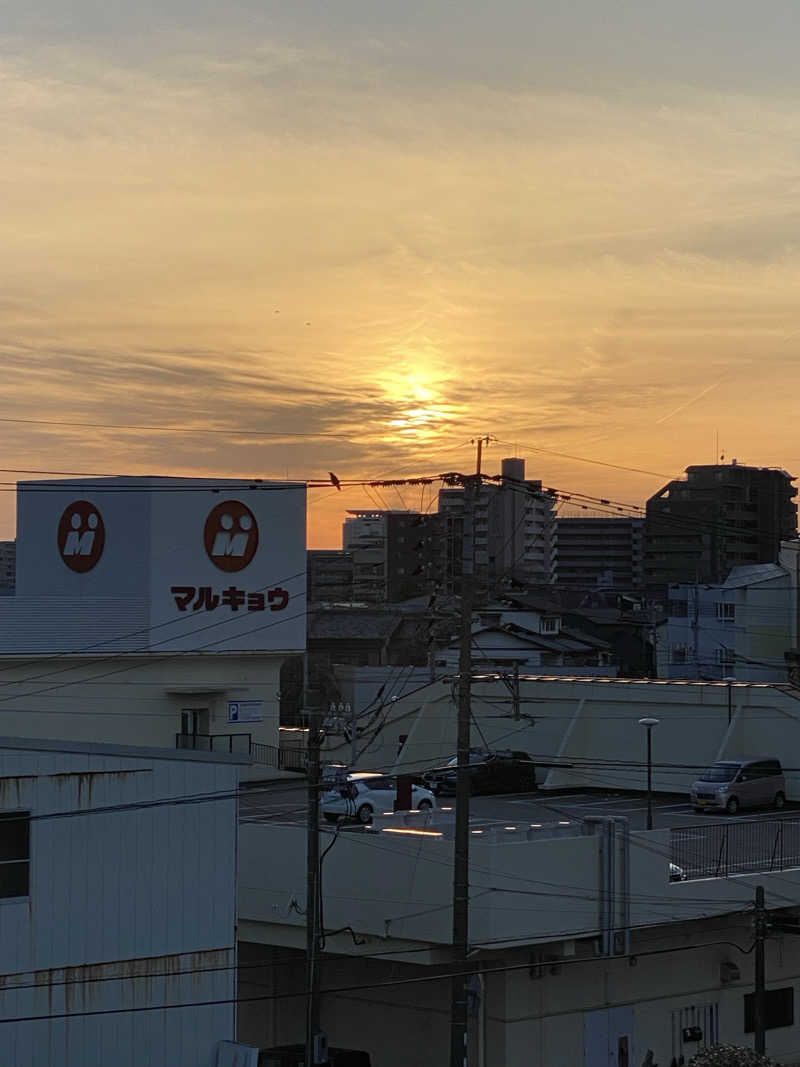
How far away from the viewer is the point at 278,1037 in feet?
103

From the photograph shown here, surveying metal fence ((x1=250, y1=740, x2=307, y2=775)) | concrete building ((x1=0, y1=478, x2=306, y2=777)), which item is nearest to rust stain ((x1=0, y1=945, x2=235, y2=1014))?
concrete building ((x1=0, y1=478, x2=306, y2=777))

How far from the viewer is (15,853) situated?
20.6 meters

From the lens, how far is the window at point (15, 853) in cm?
2048

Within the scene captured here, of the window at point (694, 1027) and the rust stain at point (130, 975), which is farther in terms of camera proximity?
the window at point (694, 1027)

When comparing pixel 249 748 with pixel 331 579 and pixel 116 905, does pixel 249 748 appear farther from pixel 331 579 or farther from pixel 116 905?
pixel 331 579

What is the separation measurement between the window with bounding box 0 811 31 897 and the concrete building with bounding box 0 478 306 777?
3293cm

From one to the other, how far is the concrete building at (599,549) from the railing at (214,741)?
139 meters

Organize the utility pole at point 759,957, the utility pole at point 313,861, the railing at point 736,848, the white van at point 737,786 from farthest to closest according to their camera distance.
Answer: the white van at point 737,786 → the railing at point 736,848 → the utility pole at point 759,957 → the utility pole at point 313,861

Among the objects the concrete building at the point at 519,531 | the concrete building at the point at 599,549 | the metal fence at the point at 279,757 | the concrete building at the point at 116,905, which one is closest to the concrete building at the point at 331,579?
the concrete building at the point at 519,531

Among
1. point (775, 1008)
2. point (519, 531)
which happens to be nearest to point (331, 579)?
point (519, 531)

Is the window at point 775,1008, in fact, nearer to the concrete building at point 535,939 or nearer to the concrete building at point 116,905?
the concrete building at point 535,939

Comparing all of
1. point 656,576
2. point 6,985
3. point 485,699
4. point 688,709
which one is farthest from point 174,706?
point 656,576

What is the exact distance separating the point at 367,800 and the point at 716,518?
11750 cm

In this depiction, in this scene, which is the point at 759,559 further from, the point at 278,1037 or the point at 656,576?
the point at 278,1037
